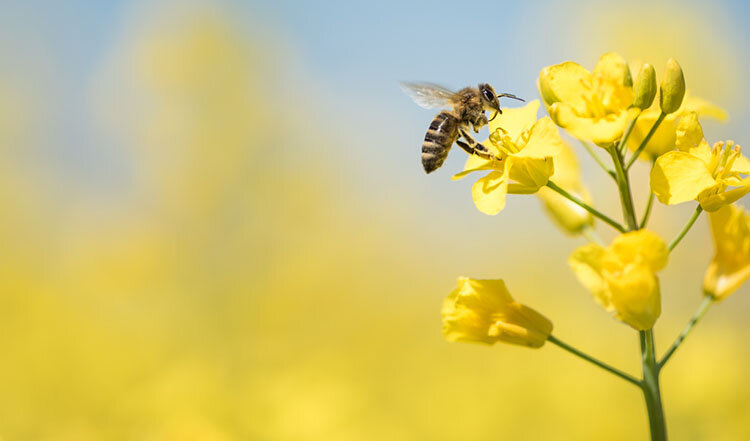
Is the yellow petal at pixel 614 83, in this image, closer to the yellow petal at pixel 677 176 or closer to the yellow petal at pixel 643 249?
the yellow petal at pixel 677 176

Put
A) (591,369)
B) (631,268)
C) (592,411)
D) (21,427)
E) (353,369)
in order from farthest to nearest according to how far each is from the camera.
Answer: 1. (353,369)
2. (591,369)
3. (592,411)
4. (21,427)
5. (631,268)

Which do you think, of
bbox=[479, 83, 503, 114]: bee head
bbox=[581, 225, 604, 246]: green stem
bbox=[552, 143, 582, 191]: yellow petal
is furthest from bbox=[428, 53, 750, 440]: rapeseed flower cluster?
bbox=[479, 83, 503, 114]: bee head

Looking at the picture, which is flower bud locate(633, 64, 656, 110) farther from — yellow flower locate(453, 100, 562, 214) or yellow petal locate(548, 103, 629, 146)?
yellow flower locate(453, 100, 562, 214)

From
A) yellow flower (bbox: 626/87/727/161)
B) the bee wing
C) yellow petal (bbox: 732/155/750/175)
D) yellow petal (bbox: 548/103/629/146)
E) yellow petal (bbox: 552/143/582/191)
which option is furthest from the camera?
the bee wing

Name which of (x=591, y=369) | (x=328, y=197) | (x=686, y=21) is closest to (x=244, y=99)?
(x=328, y=197)

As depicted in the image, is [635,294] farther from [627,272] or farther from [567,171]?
[567,171]

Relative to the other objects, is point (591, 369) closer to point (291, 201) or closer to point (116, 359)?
point (116, 359)
